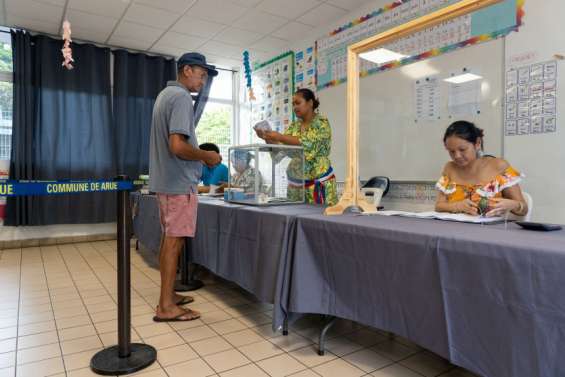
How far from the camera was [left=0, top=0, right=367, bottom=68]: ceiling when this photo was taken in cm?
367

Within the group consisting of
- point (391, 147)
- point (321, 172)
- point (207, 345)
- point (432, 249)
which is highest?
point (391, 147)

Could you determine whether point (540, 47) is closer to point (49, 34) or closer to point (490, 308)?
point (490, 308)

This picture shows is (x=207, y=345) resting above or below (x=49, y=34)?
below

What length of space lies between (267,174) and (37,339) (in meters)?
1.50

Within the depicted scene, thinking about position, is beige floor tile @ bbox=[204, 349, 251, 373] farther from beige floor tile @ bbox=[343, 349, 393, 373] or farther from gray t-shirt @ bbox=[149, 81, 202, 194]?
gray t-shirt @ bbox=[149, 81, 202, 194]

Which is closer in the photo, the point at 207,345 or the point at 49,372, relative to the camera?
the point at 49,372

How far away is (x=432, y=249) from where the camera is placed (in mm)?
1188

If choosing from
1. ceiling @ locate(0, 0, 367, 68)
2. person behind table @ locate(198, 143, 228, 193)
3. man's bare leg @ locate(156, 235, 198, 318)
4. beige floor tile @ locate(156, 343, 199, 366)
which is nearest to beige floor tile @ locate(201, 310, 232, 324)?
man's bare leg @ locate(156, 235, 198, 318)

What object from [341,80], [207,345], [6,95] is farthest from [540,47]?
[6,95]

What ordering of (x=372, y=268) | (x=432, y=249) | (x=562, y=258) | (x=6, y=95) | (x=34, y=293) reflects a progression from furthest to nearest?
1. (x=6, y=95)
2. (x=34, y=293)
3. (x=372, y=268)
4. (x=432, y=249)
5. (x=562, y=258)

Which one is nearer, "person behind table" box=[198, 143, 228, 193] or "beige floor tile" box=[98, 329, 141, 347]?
"beige floor tile" box=[98, 329, 141, 347]

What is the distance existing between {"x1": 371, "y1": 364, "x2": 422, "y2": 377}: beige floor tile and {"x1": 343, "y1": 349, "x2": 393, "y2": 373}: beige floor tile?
3 centimetres

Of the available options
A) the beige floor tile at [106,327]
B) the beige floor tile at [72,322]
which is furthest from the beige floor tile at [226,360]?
the beige floor tile at [72,322]

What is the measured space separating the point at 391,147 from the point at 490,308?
8.51ft
